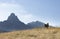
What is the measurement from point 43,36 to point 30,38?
5.36 ft

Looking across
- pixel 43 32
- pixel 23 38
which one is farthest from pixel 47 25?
pixel 23 38

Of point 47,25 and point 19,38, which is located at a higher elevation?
point 47,25

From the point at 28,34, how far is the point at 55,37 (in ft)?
13.7

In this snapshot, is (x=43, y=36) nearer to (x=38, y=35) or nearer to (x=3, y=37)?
(x=38, y=35)

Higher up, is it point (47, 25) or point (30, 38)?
point (47, 25)

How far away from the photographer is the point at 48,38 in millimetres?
20812

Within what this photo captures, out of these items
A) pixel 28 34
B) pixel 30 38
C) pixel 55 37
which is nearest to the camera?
pixel 55 37

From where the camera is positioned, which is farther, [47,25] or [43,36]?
[47,25]

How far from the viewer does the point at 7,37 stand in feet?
77.8

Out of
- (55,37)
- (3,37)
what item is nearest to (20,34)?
(3,37)

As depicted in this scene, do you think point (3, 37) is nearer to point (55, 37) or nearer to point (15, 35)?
point (15, 35)

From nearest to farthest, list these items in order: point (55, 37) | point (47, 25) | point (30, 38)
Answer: point (55, 37), point (30, 38), point (47, 25)

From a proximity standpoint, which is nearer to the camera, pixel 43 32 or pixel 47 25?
pixel 43 32

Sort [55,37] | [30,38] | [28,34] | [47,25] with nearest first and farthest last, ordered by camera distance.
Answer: [55,37], [30,38], [28,34], [47,25]
